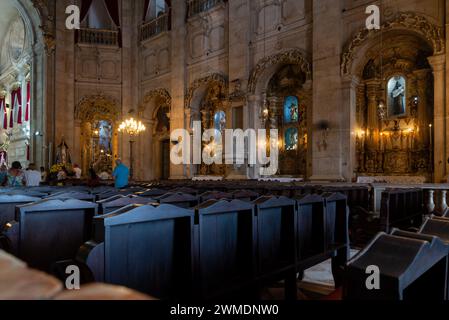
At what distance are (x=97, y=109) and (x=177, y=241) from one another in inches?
732

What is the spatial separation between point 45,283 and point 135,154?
712 inches

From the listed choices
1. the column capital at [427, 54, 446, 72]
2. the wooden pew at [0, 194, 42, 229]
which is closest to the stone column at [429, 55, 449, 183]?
the column capital at [427, 54, 446, 72]

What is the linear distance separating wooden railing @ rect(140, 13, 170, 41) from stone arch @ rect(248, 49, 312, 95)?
634 centimetres

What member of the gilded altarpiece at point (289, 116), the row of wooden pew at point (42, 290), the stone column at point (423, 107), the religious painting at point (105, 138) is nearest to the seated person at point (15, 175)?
the row of wooden pew at point (42, 290)

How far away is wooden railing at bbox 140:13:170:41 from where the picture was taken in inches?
668

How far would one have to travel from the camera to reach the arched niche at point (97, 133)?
18766mm

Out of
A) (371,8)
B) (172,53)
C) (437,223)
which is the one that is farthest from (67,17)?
(437,223)

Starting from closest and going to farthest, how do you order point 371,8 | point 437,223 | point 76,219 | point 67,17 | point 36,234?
point 437,223 → point 36,234 → point 76,219 → point 371,8 → point 67,17

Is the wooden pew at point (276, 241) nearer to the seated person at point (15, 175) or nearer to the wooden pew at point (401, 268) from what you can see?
the wooden pew at point (401, 268)

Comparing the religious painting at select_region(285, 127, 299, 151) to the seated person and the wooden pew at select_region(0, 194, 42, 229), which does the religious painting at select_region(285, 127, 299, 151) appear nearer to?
the seated person

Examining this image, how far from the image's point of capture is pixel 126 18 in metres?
18.6

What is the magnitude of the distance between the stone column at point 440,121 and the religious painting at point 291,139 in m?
5.77

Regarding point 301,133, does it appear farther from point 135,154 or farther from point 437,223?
→ point 437,223

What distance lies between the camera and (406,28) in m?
9.57
